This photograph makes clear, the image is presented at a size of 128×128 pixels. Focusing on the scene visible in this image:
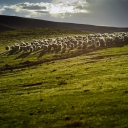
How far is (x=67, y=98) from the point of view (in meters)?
29.6

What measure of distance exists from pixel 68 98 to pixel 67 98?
4.6 inches

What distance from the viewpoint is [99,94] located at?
29.6m

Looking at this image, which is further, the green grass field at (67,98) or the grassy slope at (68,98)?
the grassy slope at (68,98)

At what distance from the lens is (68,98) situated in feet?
97.1

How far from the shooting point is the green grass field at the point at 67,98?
23.8 m

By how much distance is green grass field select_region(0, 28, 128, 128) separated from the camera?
23.8m

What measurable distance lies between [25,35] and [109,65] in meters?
99.2

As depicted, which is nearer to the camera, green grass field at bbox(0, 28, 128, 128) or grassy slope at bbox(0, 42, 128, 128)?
green grass field at bbox(0, 28, 128, 128)

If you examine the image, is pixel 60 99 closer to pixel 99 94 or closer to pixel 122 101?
pixel 99 94

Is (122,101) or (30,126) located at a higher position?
(122,101)

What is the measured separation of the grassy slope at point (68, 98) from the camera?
2392 cm

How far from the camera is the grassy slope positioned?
2392 cm

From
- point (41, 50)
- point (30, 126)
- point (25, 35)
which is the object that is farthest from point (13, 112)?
point (25, 35)

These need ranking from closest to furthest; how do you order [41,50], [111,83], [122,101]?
[122,101], [111,83], [41,50]
